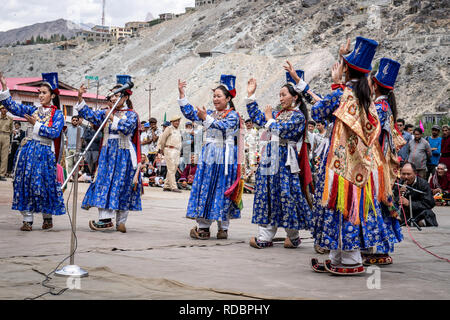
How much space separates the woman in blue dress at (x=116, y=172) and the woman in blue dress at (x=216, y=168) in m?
0.86

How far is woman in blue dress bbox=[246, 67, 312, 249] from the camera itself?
20.7 feet

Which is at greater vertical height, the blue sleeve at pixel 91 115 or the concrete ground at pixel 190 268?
the blue sleeve at pixel 91 115

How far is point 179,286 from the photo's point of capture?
397 cm

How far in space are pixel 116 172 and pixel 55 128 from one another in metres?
0.93

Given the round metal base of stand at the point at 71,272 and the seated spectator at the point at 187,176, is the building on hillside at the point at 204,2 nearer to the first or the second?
the seated spectator at the point at 187,176

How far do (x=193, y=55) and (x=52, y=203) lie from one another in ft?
207

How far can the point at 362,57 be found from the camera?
4.75 metres

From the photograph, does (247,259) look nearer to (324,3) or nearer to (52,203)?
(52,203)

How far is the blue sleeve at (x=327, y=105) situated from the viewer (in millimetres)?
4988

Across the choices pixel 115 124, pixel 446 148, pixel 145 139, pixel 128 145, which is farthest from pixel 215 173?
pixel 145 139

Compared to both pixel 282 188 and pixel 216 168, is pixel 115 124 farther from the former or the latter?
pixel 282 188

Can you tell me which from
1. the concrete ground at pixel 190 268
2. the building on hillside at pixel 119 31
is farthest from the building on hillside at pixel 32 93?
the building on hillside at pixel 119 31

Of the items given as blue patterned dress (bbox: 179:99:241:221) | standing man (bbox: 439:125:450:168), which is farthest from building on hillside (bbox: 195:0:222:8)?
blue patterned dress (bbox: 179:99:241:221)

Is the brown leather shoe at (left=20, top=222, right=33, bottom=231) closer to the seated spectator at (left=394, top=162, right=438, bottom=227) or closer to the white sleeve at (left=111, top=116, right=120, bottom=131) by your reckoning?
the white sleeve at (left=111, top=116, right=120, bottom=131)
